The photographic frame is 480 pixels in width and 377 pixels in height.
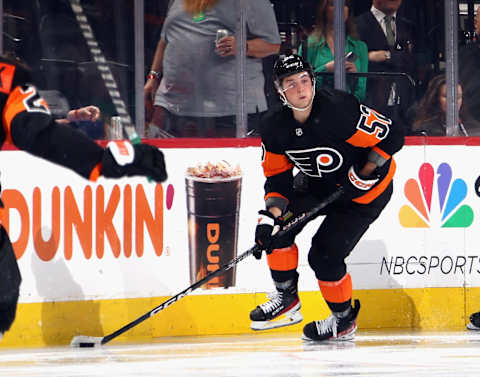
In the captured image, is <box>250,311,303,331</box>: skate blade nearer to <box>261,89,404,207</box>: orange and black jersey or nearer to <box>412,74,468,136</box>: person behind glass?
<box>261,89,404,207</box>: orange and black jersey

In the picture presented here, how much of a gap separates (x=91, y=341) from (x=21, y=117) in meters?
2.03

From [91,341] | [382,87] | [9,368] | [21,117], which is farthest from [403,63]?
[21,117]

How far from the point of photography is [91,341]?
461cm

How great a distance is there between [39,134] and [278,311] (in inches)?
88.1

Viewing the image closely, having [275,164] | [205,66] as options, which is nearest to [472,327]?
[275,164]

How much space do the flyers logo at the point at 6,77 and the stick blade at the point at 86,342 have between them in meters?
1.95

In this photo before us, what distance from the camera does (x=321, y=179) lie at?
4.63 m

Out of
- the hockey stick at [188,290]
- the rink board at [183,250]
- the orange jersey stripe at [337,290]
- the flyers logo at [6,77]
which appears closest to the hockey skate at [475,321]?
the rink board at [183,250]

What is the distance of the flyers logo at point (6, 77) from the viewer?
9.50 ft

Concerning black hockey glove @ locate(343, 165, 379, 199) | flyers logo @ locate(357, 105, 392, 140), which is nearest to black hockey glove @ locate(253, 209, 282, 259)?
black hockey glove @ locate(343, 165, 379, 199)

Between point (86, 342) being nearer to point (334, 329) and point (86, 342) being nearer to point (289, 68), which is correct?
point (334, 329)

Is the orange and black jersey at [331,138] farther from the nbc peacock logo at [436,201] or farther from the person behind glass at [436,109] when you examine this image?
the person behind glass at [436,109]

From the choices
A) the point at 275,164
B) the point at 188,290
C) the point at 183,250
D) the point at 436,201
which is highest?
the point at 275,164

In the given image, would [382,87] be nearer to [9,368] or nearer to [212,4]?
[212,4]
